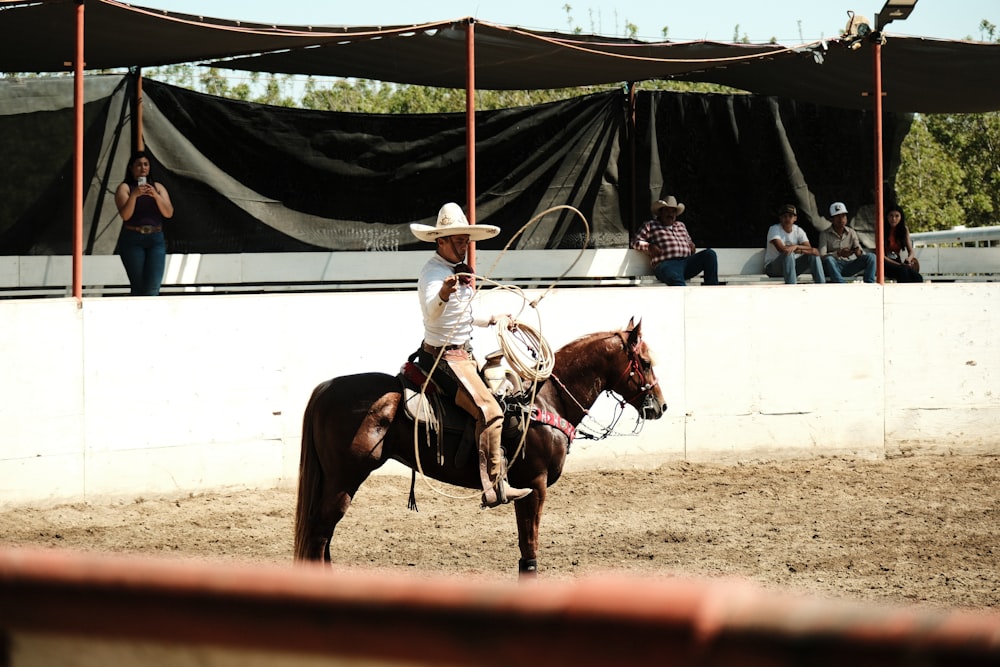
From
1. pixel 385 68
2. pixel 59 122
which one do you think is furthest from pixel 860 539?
pixel 59 122

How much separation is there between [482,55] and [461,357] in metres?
5.45

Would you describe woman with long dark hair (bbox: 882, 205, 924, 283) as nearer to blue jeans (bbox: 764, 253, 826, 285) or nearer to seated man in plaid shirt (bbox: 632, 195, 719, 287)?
blue jeans (bbox: 764, 253, 826, 285)

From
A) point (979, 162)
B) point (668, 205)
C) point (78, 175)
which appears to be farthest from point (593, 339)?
point (979, 162)

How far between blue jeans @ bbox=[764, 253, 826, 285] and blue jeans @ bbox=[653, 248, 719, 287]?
3.76 ft

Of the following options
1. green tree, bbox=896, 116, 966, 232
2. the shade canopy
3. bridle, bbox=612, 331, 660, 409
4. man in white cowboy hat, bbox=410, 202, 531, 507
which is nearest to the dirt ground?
man in white cowboy hat, bbox=410, 202, 531, 507

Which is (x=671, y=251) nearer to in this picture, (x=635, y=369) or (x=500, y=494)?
(x=635, y=369)

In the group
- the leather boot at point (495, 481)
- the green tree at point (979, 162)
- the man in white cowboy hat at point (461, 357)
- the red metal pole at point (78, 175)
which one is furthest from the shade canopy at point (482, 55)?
the green tree at point (979, 162)

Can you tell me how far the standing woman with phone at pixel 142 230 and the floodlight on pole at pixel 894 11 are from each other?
7.18 m

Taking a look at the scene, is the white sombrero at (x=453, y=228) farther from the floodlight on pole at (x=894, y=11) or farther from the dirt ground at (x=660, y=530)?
the floodlight on pole at (x=894, y=11)

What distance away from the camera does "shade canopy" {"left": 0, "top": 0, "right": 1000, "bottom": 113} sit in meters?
9.18

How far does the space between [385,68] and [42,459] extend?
5.39 meters

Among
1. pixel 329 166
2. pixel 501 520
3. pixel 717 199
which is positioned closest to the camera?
pixel 501 520

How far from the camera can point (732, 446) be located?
10.9 metres

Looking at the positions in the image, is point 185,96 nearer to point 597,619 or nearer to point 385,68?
point 385,68
